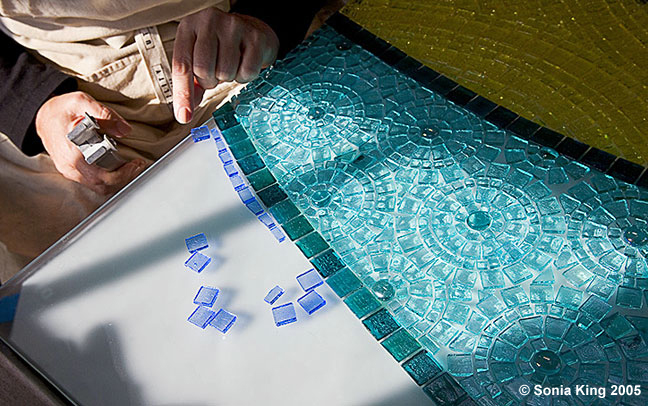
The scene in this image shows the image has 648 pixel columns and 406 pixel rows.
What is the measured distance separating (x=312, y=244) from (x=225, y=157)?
0.17 metres

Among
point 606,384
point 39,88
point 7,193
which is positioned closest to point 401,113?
point 606,384

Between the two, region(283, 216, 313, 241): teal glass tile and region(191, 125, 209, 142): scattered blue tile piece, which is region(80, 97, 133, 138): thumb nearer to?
region(191, 125, 209, 142): scattered blue tile piece

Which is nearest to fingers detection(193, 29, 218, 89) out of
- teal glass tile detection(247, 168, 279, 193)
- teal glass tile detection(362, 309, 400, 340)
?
teal glass tile detection(247, 168, 279, 193)

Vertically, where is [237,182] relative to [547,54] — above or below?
below

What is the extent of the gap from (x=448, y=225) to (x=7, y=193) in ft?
2.63

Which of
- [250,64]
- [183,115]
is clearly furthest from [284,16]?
[183,115]

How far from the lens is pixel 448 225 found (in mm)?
630

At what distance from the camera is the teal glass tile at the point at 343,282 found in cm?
61

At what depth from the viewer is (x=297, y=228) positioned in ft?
2.16

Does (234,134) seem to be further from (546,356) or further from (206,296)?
(546,356)

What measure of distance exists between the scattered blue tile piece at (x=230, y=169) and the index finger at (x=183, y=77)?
0.11 m

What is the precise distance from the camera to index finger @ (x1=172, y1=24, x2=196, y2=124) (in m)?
0.78

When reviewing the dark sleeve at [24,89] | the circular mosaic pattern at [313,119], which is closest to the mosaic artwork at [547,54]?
the circular mosaic pattern at [313,119]

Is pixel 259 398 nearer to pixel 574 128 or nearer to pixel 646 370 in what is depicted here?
pixel 646 370
